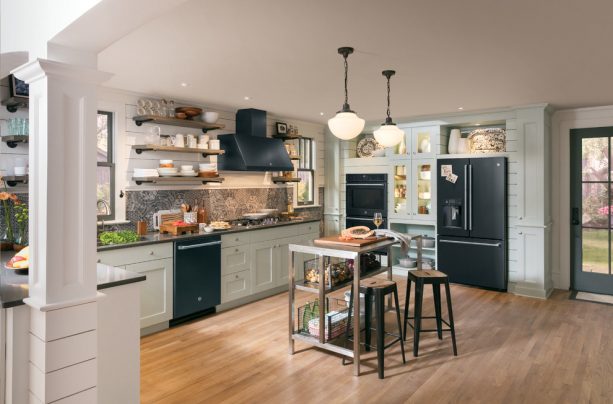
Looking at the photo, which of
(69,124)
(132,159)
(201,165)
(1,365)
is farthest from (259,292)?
(69,124)

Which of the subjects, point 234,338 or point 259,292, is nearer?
point 234,338

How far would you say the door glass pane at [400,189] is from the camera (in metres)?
6.57

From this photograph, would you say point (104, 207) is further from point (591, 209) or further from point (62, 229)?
point (591, 209)

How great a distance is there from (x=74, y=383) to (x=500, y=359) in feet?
10.2

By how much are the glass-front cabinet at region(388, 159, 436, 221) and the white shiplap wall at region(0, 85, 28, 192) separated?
4.68 metres

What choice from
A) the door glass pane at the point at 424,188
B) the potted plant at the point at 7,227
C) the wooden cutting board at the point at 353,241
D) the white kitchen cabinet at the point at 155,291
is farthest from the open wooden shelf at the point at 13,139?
the door glass pane at the point at 424,188

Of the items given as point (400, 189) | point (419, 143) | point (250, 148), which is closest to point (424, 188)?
point (400, 189)

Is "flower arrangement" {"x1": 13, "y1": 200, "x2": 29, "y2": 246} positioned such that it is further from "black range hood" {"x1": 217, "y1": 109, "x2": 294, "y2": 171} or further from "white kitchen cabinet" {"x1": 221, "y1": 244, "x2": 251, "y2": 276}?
"black range hood" {"x1": 217, "y1": 109, "x2": 294, "y2": 171}

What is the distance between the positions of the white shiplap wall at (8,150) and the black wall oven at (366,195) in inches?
177

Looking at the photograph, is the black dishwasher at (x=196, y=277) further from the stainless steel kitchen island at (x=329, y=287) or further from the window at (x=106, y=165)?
the stainless steel kitchen island at (x=329, y=287)

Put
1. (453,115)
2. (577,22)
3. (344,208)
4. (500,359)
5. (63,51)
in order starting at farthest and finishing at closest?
1. (344,208)
2. (453,115)
3. (500,359)
4. (577,22)
5. (63,51)

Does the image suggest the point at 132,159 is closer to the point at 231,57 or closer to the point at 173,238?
the point at 173,238

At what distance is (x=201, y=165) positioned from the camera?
507 cm

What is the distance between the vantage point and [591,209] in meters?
5.59
